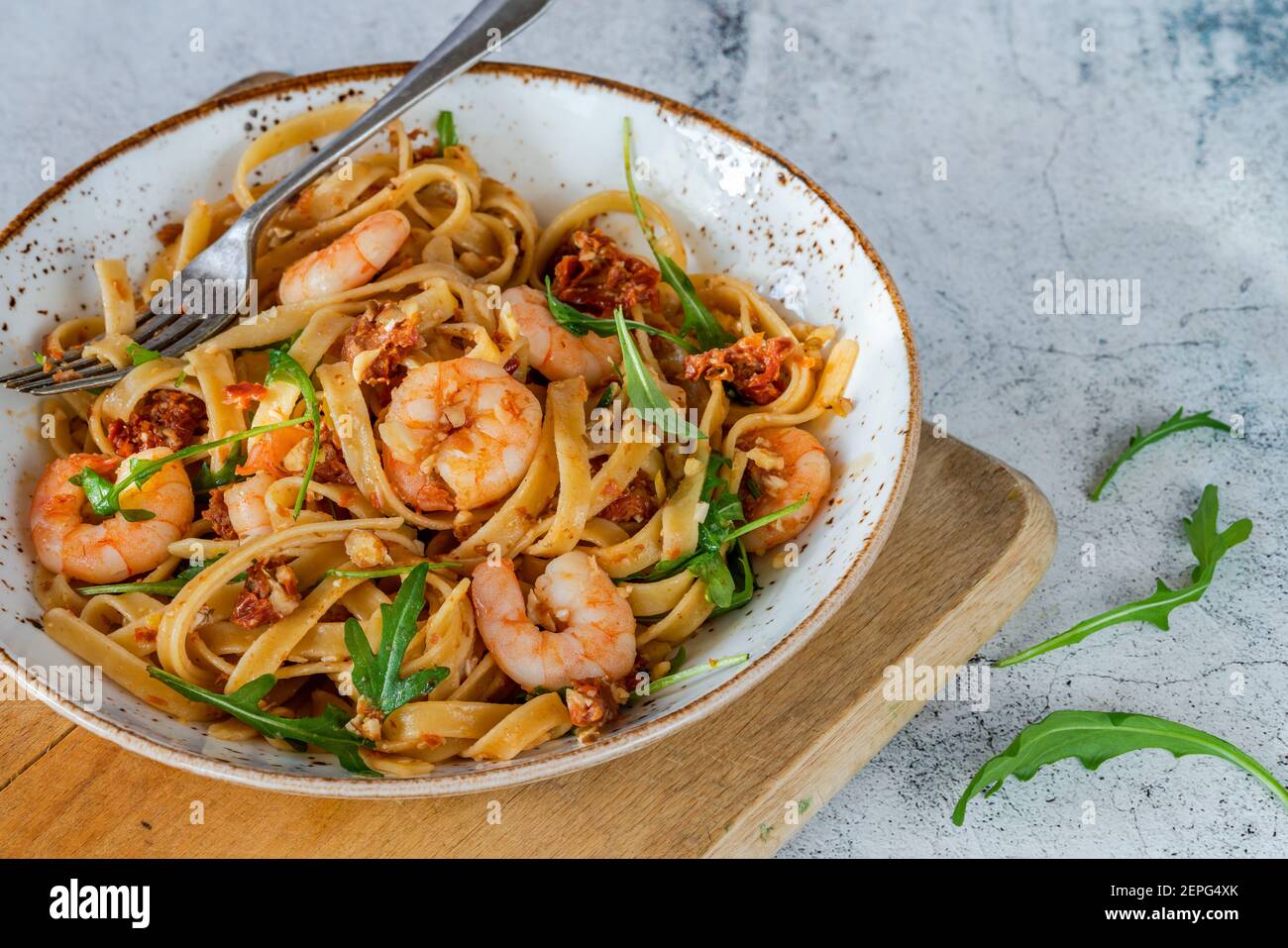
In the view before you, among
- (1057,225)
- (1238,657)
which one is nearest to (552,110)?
(1057,225)

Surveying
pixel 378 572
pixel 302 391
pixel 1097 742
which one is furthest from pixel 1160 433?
pixel 302 391

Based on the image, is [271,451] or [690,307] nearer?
[271,451]

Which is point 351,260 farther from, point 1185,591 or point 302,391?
point 1185,591

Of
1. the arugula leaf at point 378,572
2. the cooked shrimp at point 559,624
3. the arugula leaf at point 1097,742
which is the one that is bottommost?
the arugula leaf at point 1097,742

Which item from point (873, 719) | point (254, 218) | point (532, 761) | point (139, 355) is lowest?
point (873, 719)

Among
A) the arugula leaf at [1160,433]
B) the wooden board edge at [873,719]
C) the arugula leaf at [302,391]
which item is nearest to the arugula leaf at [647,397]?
the arugula leaf at [302,391]

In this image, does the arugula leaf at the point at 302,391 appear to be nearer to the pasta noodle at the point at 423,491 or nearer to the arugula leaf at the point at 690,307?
the pasta noodle at the point at 423,491
